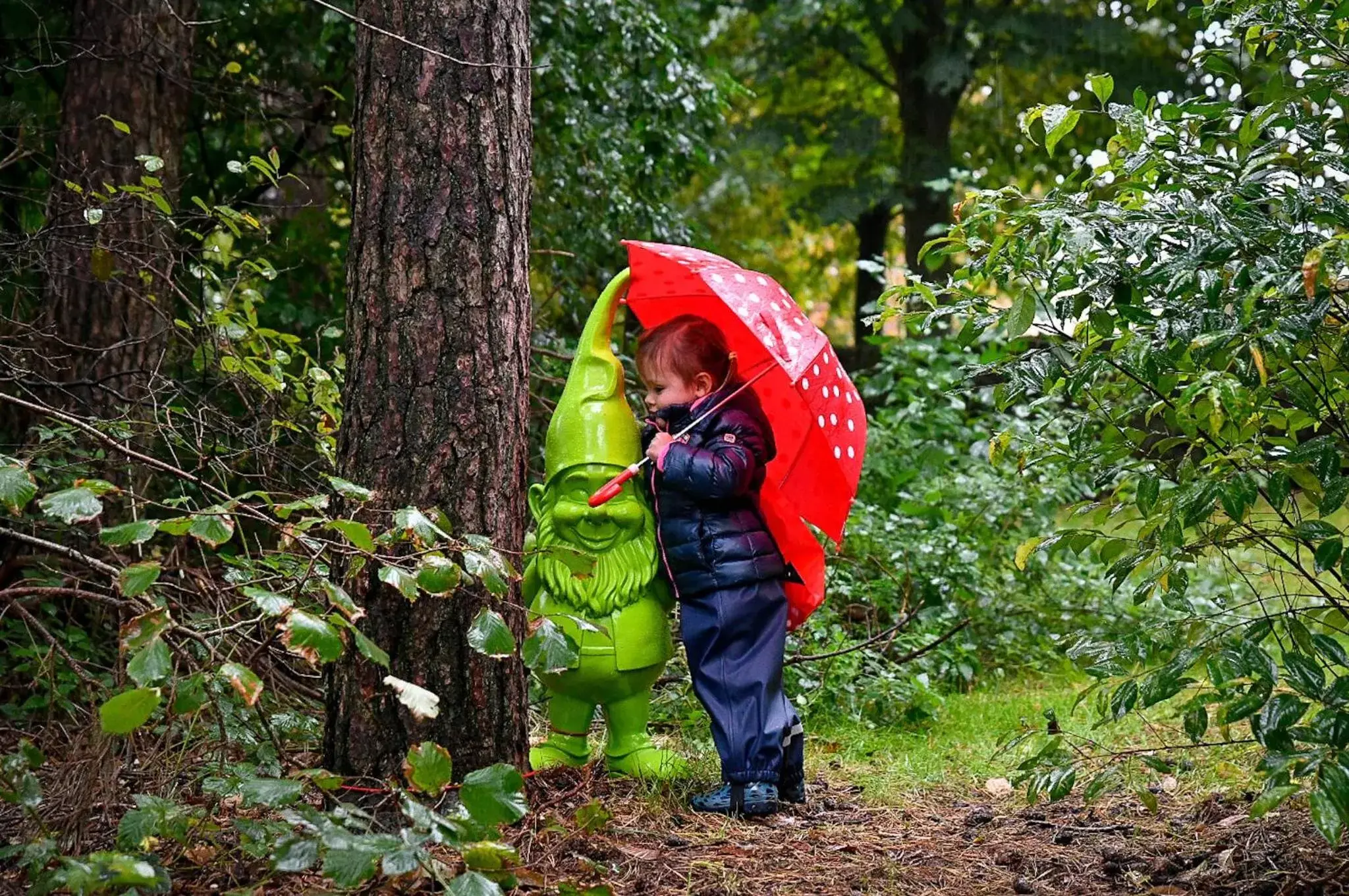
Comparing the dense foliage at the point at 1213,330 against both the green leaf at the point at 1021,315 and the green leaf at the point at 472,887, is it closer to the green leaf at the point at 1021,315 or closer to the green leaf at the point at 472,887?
the green leaf at the point at 1021,315

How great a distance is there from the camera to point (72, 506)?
2307mm

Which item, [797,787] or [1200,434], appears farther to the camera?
[797,787]

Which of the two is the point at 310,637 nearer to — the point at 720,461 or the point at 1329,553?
the point at 720,461

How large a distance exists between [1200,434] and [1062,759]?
0.89m

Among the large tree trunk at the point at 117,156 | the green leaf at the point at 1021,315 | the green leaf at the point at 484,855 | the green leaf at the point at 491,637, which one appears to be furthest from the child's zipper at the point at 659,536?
the large tree trunk at the point at 117,156

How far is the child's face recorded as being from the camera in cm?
385

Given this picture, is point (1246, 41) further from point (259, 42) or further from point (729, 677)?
point (259, 42)

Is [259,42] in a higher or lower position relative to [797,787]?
higher

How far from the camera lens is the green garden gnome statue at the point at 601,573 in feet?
12.1

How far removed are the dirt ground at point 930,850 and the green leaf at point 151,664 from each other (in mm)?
1064

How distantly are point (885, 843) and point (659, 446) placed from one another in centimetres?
130

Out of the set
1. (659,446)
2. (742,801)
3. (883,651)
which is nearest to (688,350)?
(659,446)

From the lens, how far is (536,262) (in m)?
6.84

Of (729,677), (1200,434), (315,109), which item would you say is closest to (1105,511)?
(1200,434)
